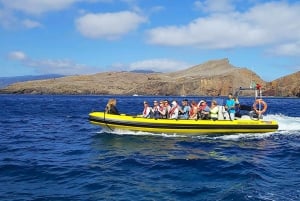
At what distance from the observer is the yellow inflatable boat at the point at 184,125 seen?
80.6 feet

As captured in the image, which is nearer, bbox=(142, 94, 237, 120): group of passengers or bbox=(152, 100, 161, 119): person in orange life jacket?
bbox=(142, 94, 237, 120): group of passengers

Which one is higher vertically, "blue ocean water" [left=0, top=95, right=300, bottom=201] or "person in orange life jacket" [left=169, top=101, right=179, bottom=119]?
"person in orange life jacket" [left=169, top=101, right=179, bottom=119]

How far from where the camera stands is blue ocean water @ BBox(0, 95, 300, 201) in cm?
1260

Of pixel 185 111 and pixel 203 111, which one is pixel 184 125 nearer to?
pixel 185 111

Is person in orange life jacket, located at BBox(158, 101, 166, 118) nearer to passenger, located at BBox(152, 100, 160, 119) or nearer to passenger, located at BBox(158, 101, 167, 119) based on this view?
passenger, located at BBox(158, 101, 167, 119)

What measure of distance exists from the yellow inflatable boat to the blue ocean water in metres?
0.39

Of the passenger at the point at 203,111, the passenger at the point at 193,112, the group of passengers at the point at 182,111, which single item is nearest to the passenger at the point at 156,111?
the group of passengers at the point at 182,111

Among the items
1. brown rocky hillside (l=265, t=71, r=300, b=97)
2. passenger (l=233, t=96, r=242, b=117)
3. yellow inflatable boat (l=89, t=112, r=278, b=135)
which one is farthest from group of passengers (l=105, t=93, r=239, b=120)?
brown rocky hillside (l=265, t=71, r=300, b=97)

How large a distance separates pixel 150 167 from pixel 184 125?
8943 mm

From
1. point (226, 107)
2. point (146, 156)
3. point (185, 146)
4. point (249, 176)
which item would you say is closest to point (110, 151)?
point (146, 156)

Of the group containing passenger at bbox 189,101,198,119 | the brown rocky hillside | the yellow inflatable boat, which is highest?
the brown rocky hillside

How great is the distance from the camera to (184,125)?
24547 millimetres

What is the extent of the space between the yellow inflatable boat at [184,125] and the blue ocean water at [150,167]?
393 millimetres

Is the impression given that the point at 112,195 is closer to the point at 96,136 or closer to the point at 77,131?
the point at 96,136
